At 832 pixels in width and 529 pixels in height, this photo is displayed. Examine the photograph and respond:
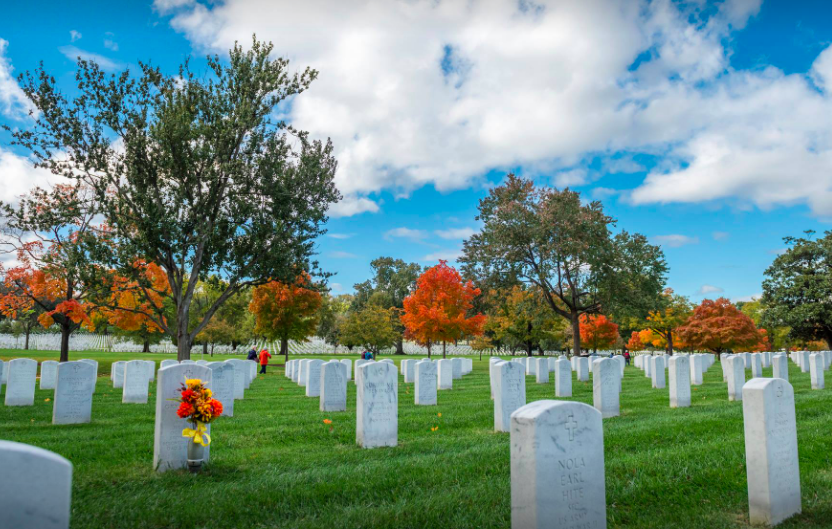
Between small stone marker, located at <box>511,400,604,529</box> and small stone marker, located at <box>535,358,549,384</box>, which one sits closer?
small stone marker, located at <box>511,400,604,529</box>

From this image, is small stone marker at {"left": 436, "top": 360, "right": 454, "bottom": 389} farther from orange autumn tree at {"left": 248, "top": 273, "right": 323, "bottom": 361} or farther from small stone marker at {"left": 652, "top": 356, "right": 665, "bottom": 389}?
orange autumn tree at {"left": 248, "top": 273, "right": 323, "bottom": 361}

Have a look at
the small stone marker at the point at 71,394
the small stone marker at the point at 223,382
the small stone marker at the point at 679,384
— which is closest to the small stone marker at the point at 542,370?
the small stone marker at the point at 679,384

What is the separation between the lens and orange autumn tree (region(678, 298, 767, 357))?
3822 centimetres

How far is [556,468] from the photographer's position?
3.58 meters

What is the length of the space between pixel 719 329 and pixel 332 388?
3613 centimetres

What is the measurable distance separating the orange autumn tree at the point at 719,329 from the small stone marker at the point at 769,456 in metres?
38.4

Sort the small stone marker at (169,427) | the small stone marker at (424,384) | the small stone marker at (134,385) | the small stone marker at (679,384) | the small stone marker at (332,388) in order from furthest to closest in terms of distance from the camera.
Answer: the small stone marker at (134,385), the small stone marker at (424,384), the small stone marker at (679,384), the small stone marker at (332,388), the small stone marker at (169,427)

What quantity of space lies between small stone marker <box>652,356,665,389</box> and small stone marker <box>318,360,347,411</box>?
11.2m

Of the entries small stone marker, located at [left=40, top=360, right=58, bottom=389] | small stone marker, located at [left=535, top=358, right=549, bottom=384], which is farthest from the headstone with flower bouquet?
small stone marker, located at [left=535, top=358, right=549, bottom=384]

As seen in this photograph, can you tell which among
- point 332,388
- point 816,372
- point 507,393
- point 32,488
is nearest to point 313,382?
point 332,388

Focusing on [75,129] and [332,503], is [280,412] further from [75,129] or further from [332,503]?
[75,129]

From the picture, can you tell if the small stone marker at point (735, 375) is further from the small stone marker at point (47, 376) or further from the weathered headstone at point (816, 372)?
the small stone marker at point (47, 376)

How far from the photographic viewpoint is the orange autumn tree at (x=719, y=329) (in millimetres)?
38219

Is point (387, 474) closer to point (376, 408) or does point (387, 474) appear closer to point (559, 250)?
point (376, 408)
